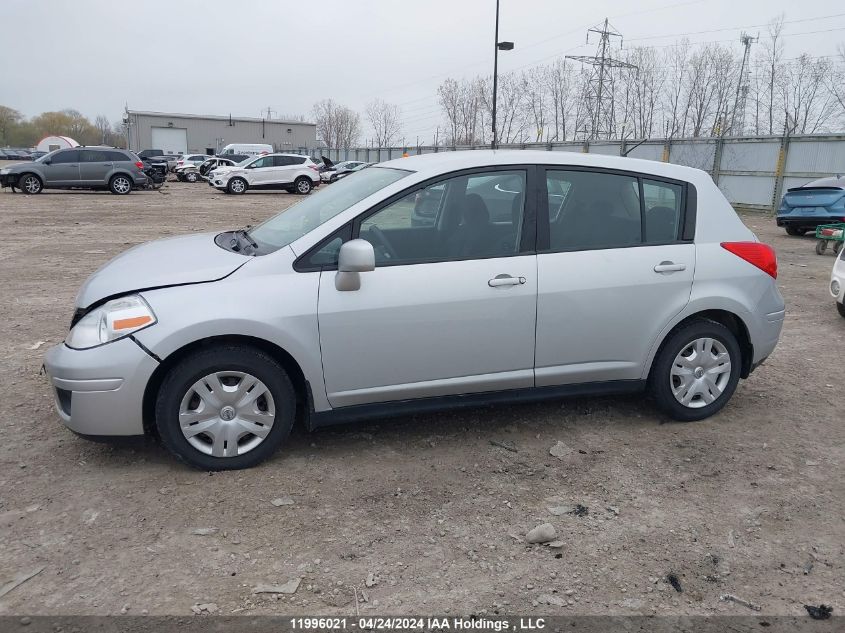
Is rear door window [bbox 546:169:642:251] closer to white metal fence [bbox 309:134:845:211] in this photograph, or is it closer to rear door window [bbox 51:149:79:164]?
white metal fence [bbox 309:134:845:211]

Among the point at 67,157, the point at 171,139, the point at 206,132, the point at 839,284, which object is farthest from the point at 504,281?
the point at 206,132

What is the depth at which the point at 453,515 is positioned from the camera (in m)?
3.44

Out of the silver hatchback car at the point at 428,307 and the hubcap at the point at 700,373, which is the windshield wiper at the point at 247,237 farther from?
the hubcap at the point at 700,373

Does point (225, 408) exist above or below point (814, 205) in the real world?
below

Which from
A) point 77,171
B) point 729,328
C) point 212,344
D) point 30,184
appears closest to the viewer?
point 212,344

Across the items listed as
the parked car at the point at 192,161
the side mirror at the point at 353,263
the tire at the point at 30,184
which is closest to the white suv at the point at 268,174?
the tire at the point at 30,184

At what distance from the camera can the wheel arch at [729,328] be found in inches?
176

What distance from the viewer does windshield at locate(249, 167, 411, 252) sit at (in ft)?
13.3

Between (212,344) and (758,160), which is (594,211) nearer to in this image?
(212,344)

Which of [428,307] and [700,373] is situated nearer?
[428,307]

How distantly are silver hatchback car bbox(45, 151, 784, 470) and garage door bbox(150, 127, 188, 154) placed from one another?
3487 inches

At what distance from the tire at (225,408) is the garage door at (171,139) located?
291 ft

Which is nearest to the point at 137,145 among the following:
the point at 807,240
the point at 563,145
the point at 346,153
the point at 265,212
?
the point at 346,153

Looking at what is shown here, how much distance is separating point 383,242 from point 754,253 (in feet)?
8.23
